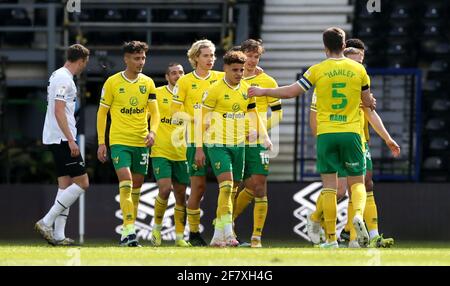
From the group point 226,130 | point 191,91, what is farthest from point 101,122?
point 226,130

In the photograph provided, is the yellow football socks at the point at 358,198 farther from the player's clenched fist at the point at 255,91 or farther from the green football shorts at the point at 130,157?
the green football shorts at the point at 130,157

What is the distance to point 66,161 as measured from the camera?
46.8 feet

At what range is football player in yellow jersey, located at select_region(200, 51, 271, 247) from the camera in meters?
13.4

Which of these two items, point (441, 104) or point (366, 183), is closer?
point (366, 183)

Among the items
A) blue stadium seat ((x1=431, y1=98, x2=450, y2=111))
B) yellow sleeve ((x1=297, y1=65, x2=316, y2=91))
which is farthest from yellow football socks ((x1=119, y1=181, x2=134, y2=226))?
blue stadium seat ((x1=431, y1=98, x2=450, y2=111))

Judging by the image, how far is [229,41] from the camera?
2112cm

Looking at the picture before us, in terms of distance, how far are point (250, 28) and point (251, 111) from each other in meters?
9.31

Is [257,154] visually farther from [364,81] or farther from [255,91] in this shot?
[364,81]

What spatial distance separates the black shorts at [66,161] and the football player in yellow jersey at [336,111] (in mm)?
2631

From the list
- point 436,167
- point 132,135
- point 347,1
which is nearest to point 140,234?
point 132,135

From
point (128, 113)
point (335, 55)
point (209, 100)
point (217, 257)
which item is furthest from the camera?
point (128, 113)

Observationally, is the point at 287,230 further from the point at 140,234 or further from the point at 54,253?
the point at 54,253

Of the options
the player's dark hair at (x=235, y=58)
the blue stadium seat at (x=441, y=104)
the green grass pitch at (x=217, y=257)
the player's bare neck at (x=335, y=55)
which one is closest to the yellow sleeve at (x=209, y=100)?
the player's dark hair at (x=235, y=58)

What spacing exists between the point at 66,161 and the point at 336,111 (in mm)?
3382
